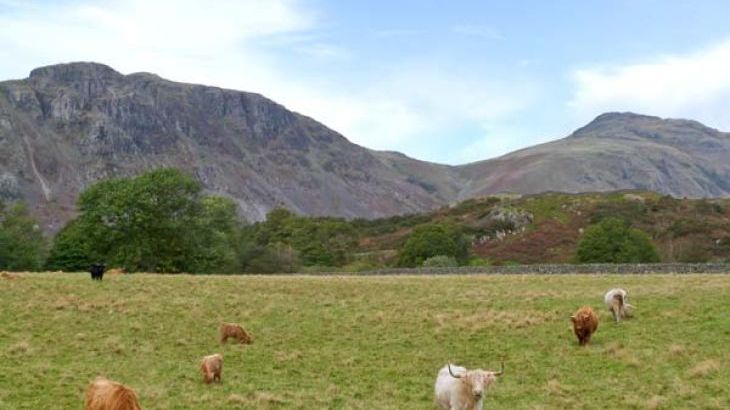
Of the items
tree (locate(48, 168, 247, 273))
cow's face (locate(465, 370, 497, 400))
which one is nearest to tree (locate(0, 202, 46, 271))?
tree (locate(48, 168, 247, 273))

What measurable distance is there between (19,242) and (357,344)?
78187mm

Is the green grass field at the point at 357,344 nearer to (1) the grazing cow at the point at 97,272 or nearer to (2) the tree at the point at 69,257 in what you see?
(1) the grazing cow at the point at 97,272

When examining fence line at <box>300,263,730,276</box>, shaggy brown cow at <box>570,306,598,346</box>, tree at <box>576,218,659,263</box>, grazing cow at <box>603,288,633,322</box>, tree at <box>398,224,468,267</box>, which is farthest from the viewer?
tree at <box>398,224,468,267</box>

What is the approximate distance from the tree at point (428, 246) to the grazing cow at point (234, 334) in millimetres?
83621

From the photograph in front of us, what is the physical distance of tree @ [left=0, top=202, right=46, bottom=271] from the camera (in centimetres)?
8750

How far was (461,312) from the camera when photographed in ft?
102

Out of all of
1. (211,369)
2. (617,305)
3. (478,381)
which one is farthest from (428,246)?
(478,381)

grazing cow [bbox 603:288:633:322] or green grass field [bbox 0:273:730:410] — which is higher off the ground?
grazing cow [bbox 603:288:633:322]

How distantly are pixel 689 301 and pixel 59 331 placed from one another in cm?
2548

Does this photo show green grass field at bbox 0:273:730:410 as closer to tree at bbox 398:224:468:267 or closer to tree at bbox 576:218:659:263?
tree at bbox 576:218:659:263

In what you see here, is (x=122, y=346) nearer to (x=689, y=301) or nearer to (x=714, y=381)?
(x=714, y=381)

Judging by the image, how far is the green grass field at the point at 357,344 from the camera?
18.3m

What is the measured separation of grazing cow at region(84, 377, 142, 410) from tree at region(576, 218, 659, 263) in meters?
91.8

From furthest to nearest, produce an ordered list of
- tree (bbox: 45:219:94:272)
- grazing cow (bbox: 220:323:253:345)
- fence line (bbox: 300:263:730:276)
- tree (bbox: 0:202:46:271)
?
tree (bbox: 0:202:46:271)
tree (bbox: 45:219:94:272)
fence line (bbox: 300:263:730:276)
grazing cow (bbox: 220:323:253:345)
